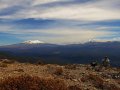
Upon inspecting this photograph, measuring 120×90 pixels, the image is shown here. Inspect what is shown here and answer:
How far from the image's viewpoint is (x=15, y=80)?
19.2 m

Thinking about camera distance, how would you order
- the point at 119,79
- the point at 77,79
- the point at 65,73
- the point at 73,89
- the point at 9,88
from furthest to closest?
the point at 119,79, the point at 65,73, the point at 77,79, the point at 73,89, the point at 9,88

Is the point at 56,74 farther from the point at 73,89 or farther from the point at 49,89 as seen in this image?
the point at 49,89

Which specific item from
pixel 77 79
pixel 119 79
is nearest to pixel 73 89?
pixel 77 79

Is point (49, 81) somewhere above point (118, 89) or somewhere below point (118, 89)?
above

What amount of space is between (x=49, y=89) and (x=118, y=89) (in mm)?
11089

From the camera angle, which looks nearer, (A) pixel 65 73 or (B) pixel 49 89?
(B) pixel 49 89

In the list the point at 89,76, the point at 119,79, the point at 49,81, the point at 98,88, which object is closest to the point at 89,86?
the point at 98,88

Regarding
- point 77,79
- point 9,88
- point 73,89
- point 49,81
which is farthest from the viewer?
point 77,79

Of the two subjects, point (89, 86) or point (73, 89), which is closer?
point (73, 89)

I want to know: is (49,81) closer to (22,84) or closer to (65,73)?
(22,84)

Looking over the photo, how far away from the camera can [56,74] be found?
32969mm

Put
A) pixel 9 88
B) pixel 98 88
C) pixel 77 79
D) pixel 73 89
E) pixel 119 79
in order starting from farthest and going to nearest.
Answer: pixel 119 79
pixel 77 79
pixel 98 88
pixel 73 89
pixel 9 88

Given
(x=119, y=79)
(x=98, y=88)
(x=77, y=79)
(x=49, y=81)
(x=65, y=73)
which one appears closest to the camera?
(x=49, y=81)

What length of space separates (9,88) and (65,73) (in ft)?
50.6
